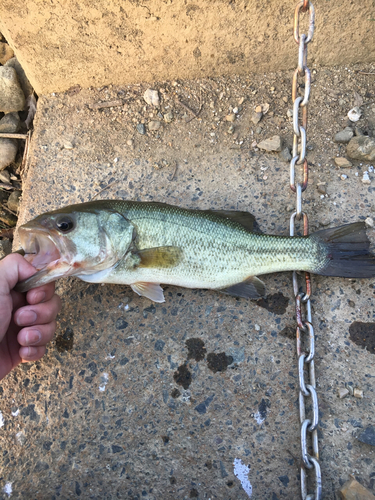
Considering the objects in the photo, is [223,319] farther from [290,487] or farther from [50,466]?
[50,466]

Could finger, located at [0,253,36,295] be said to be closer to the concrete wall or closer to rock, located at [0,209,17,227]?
rock, located at [0,209,17,227]

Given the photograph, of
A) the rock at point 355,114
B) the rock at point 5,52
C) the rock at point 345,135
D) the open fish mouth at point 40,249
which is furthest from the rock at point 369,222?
the rock at point 5,52

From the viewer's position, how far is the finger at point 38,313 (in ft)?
8.55

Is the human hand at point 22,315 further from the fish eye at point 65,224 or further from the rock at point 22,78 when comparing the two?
the rock at point 22,78

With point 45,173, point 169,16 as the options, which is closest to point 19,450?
point 45,173

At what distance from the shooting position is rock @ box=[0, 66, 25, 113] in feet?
13.3

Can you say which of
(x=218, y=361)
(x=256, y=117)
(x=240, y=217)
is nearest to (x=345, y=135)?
(x=256, y=117)

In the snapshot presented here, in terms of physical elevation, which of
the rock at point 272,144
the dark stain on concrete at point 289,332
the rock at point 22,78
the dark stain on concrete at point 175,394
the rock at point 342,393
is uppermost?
the rock at point 22,78

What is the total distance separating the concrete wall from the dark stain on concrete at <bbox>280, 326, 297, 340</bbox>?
2987mm

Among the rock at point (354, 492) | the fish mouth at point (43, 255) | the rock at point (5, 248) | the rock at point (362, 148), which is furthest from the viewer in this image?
the rock at point (5, 248)

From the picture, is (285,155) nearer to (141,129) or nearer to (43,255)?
(141,129)

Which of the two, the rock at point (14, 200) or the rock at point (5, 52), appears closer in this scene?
the rock at point (14, 200)

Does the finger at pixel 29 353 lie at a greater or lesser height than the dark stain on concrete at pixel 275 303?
lesser

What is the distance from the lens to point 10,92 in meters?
4.10
